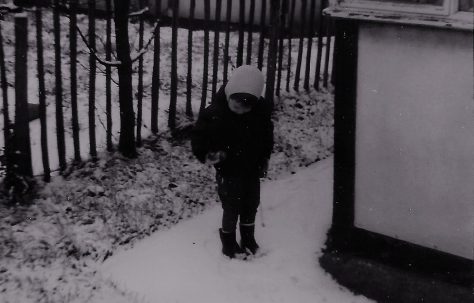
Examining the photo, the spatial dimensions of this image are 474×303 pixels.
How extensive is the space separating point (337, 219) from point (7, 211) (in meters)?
2.47

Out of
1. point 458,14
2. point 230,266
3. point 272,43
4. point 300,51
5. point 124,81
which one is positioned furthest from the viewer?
point 300,51

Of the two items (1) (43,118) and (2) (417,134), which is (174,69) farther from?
(2) (417,134)

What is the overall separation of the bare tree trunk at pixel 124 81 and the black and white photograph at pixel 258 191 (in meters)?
0.01

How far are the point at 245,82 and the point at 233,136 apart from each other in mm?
414

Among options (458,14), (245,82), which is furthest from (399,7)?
(245,82)

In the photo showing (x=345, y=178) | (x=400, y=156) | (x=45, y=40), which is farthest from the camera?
(x=45, y=40)

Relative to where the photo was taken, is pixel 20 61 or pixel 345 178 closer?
pixel 345 178

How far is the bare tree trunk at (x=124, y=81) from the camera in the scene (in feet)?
16.1

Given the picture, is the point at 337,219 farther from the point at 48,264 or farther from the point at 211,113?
the point at 48,264

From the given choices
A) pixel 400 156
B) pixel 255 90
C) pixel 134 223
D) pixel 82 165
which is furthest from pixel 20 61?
pixel 400 156

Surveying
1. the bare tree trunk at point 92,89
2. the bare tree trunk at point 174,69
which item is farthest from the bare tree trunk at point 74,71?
the bare tree trunk at point 174,69

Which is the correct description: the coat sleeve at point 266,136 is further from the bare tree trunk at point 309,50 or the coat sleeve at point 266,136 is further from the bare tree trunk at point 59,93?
the bare tree trunk at point 309,50

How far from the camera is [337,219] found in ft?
13.7

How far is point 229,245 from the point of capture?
4.29 metres
